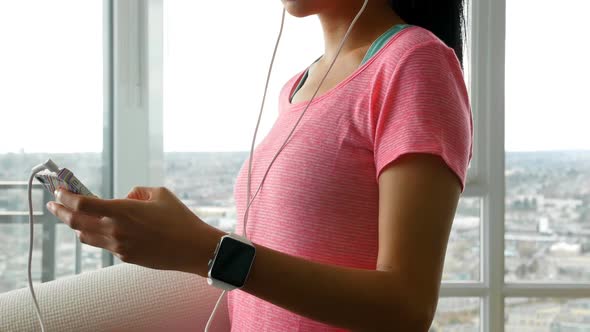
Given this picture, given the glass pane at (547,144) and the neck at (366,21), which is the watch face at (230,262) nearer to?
the neck at (366,21)

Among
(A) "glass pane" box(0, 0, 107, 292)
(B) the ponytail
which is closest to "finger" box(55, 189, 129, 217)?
(B) the ponytail

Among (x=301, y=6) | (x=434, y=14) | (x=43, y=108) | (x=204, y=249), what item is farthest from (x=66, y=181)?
(x=43, y=108)

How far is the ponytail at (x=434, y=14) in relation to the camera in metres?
0.98

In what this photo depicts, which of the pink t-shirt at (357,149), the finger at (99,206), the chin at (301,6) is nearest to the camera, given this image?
the finger at (99,206)

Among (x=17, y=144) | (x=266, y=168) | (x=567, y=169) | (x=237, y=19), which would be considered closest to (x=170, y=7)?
(x=237, y=19)

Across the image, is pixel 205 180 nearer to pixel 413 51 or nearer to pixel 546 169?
pixel 546 169

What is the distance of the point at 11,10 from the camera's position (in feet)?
4.98

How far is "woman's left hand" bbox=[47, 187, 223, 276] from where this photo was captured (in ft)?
2.17

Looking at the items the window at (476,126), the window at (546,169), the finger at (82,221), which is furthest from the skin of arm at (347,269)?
the window at (546,169)

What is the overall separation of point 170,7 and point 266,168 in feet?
3.33

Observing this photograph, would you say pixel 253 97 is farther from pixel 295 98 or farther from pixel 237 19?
pixel 295 98

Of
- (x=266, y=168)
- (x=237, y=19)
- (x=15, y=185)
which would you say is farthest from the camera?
(x=237, y=19)

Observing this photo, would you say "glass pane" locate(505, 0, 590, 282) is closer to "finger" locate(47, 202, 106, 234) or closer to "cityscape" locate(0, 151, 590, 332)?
"cityscape" locate(0, 151, 590, 332)

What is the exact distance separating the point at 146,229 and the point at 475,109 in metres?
1.28
